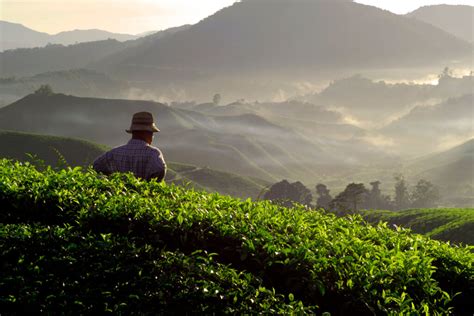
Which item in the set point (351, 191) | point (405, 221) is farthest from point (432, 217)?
point (351, 191)

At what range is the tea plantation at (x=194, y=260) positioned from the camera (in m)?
5.67

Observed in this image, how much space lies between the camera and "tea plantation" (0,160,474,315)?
223 inches

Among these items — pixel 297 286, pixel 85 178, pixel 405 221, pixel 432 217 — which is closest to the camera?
pixel 297 286

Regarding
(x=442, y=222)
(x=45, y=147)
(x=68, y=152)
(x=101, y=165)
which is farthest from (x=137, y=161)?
(x=45, y=147)

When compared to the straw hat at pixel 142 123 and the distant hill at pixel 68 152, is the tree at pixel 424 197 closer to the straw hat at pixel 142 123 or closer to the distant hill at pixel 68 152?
the distant hill at pixel 68 152

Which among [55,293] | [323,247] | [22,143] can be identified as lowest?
[22,143]

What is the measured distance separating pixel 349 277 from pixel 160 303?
2420 mm

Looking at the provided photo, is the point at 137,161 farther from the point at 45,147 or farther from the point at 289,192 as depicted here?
the point at 45,147

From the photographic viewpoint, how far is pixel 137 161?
10734 mm

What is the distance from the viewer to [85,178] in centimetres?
886

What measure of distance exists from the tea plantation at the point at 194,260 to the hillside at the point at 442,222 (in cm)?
2187

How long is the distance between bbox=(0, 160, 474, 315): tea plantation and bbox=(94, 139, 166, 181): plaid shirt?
2.08 metres

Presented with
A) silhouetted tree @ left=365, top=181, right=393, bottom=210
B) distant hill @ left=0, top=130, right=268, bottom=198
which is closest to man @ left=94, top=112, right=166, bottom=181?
distant hill @ left=0, top=130, right=268, bottom=198

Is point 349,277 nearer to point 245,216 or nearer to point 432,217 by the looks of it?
point 245,216
